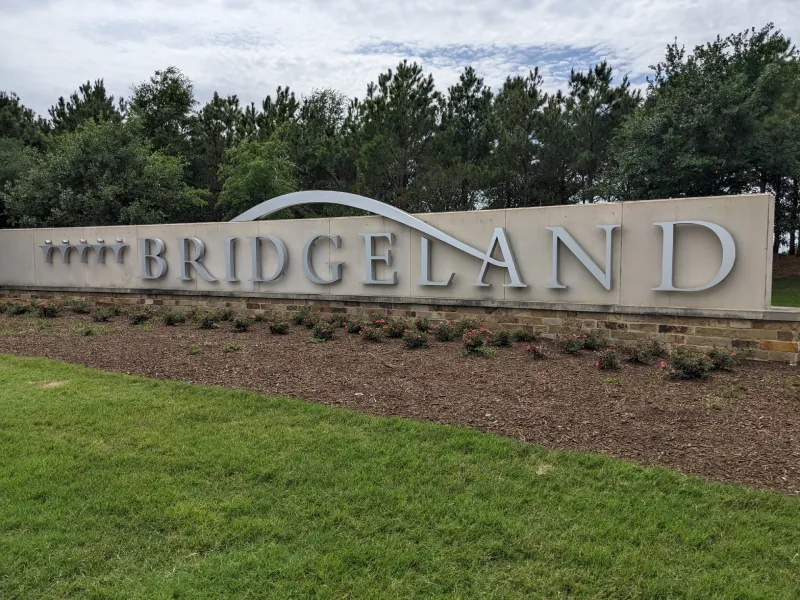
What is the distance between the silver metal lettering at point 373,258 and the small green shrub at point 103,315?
513 centimetres

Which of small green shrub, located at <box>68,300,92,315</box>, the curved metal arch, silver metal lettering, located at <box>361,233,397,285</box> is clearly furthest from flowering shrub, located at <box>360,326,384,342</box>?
small green shrub, located at <box>68,300,92,315</box>

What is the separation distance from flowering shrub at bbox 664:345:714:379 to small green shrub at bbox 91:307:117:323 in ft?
31.6

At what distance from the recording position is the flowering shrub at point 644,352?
666 centimetres

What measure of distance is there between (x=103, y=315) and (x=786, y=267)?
86.1 feet

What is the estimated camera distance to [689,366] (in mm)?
5855

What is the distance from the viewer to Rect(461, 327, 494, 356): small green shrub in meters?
7.24

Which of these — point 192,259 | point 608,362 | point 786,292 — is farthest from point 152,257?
point 786,292

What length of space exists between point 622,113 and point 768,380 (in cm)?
1847

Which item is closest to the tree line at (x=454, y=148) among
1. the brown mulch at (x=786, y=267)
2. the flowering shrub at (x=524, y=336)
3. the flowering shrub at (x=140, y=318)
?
the brown mulch at (x=786, y=267)

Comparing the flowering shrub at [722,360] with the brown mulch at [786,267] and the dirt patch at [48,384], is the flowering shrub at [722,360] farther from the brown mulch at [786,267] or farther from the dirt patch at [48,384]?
the brown mulch at [786,267]

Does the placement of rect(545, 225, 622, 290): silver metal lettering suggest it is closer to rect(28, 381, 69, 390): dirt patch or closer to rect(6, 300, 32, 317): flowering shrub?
rect(28, 381, 69, 390): dirt patch

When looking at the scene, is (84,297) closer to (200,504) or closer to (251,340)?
(251,340)

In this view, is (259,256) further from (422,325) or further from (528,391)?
(528,391)

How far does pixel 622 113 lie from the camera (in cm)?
2180
